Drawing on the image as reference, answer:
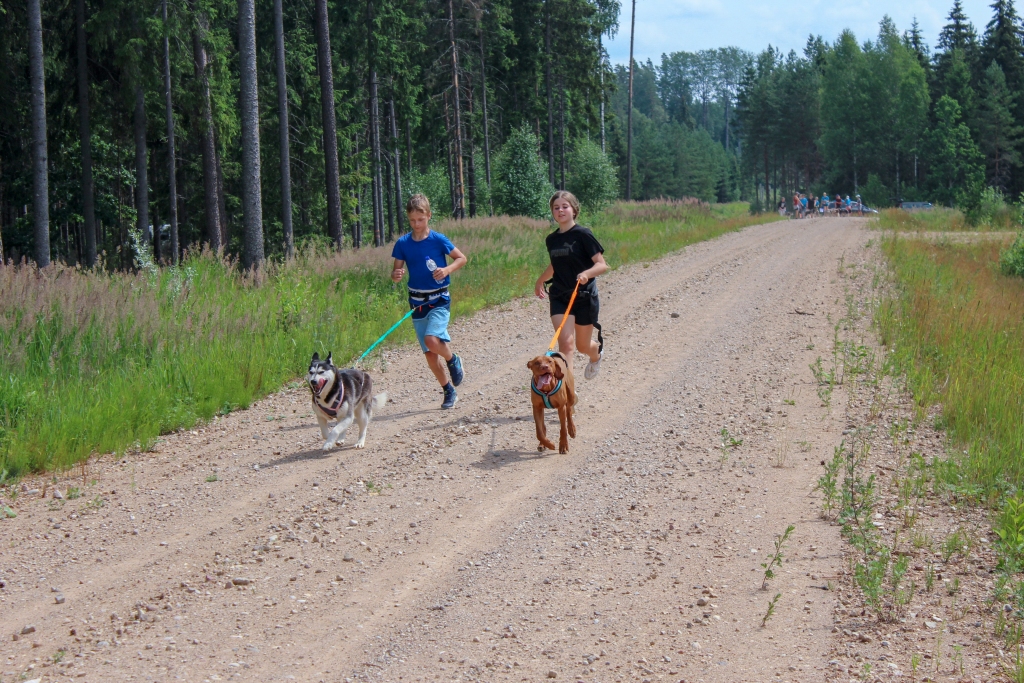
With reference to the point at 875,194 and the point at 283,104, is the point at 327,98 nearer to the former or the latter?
the point at 283,104

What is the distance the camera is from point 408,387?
10.8m

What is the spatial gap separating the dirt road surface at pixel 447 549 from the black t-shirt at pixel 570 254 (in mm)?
1336

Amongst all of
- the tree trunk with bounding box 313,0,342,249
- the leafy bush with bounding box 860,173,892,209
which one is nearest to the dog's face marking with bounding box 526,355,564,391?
the tree trunk with bounding box 313,0,342,249

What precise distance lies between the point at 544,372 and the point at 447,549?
217 centimetres

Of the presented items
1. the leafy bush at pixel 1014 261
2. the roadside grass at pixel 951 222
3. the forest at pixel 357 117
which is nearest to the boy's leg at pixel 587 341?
the forest at pixel 357 117

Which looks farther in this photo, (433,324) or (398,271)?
(433,324)

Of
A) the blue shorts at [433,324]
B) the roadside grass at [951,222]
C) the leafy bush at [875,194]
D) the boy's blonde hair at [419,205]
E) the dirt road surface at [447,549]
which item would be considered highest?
the leafy bush at [875,194]

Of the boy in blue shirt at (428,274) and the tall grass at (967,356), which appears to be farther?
the boy in blue shirt at (428,274)

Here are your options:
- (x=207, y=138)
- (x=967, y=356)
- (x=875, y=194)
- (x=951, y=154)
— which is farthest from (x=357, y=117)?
(x=875, y=194)

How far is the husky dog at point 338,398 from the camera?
7.61 m

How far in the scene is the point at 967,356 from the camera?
1032cm

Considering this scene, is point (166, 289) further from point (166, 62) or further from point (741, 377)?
point (166, 62)

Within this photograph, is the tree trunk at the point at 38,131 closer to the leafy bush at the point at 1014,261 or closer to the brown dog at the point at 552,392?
the brown dog at the point at 552,392

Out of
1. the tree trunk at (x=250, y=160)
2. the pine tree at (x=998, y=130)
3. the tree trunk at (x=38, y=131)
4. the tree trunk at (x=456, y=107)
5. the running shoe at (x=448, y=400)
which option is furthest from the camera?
the pine tree at (x=998, y=130)
